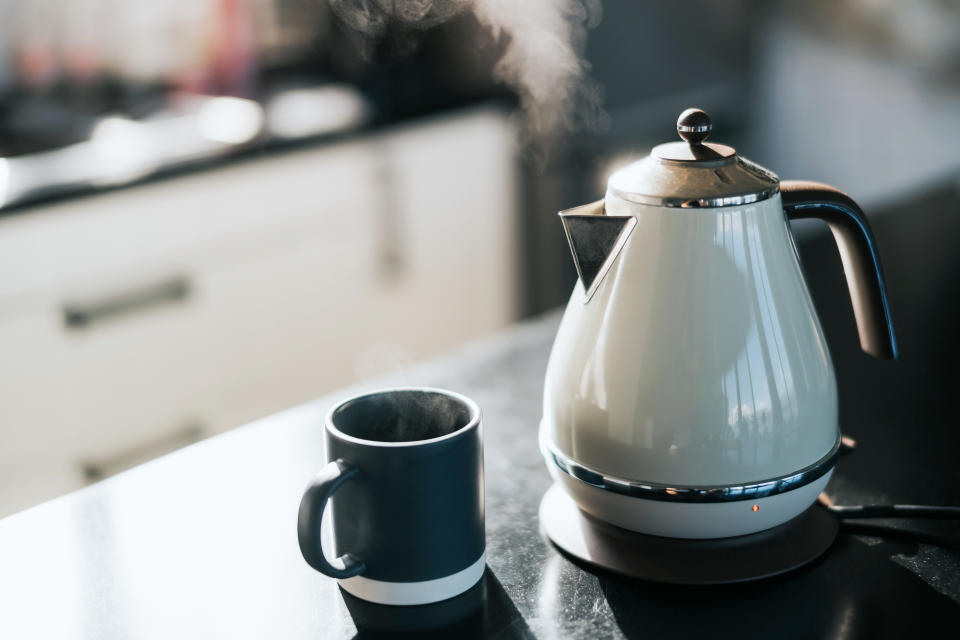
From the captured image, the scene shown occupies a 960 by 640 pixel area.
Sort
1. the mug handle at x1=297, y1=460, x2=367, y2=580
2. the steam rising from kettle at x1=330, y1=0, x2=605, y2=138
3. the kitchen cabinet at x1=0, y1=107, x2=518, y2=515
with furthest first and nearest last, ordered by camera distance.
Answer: the steam rising from kettle at x1=330, y1=0, x2=605, y2=138 < the kitchen cabinet at x1=0, y1=107, x2=518, y2=515 < the mug handle at x1=297, y1=460, x2=367, y2=580

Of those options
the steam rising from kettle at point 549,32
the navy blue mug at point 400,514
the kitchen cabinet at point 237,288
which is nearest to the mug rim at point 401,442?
the navy blue mug at point 400,514

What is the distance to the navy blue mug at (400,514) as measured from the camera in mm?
529

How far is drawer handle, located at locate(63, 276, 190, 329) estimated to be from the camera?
1.62 meters

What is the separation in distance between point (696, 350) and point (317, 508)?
0.73 ft

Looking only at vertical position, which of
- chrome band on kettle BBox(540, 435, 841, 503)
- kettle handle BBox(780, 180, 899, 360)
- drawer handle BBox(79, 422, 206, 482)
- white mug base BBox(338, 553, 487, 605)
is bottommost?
drawer handle BBox(79, 422, 206, 482)

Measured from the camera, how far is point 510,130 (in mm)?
2201

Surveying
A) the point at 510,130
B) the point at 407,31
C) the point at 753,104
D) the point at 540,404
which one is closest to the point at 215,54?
the point at 407,31

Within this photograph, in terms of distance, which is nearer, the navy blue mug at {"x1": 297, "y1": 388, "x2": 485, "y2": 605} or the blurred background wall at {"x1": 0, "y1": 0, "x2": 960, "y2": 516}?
the navy blue mug at {"x1": 297, "y1": 388, "x2": 485, "y2": 605}

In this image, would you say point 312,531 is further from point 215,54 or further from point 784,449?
point 215,54

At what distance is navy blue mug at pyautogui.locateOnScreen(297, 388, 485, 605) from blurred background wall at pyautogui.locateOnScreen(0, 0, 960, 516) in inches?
27.6

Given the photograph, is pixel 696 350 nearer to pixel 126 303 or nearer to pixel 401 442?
pixel 401 442

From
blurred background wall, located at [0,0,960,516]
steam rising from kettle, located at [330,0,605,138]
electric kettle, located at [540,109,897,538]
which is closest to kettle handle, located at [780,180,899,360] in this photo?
electric kettle, located at [540,109,897,538]

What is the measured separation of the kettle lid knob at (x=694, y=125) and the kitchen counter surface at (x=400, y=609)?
262 mm

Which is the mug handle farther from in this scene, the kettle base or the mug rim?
the kettle base
